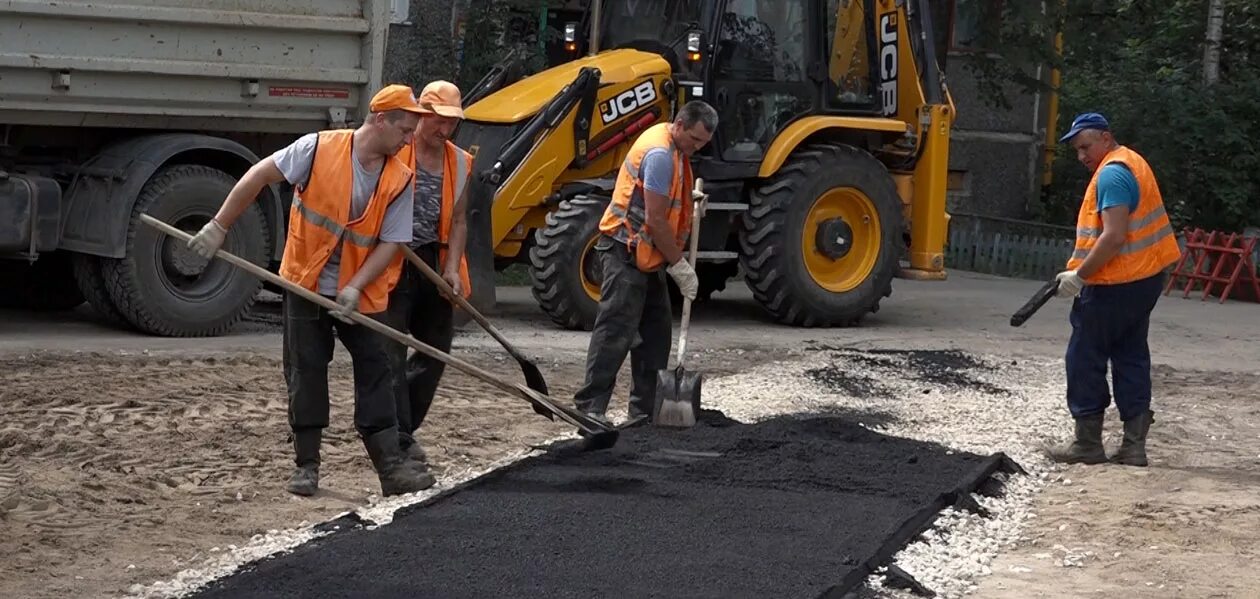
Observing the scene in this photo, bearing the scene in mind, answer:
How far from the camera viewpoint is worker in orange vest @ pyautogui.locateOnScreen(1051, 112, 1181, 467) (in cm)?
815

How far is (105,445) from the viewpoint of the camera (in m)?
7.74

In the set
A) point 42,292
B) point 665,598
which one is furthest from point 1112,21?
point 665,598

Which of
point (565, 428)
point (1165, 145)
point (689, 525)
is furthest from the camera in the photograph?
point (1165, 145)

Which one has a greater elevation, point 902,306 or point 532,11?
point 532,11

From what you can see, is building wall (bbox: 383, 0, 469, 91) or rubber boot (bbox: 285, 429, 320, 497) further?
building wall (bbox: 383, 0, 469, 91)

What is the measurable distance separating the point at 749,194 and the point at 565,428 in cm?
466

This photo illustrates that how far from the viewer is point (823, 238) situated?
13.2 m

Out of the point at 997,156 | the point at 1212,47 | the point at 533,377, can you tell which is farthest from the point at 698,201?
the point at 997,156

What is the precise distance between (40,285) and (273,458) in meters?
5.15

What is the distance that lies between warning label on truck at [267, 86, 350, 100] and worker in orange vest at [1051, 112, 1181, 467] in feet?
15.9

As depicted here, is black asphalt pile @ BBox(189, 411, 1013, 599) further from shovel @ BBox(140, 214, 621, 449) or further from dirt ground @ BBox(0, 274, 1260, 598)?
dirt ground @ BBox(0, 274, 1260, 598)

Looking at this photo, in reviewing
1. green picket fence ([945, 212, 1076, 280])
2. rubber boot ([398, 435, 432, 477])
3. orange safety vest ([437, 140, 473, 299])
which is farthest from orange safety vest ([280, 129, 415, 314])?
green picket fence ([945, 212, 1076, 280])

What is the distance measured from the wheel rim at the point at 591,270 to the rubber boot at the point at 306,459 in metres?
5.00

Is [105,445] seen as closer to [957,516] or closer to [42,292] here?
[957,516]
